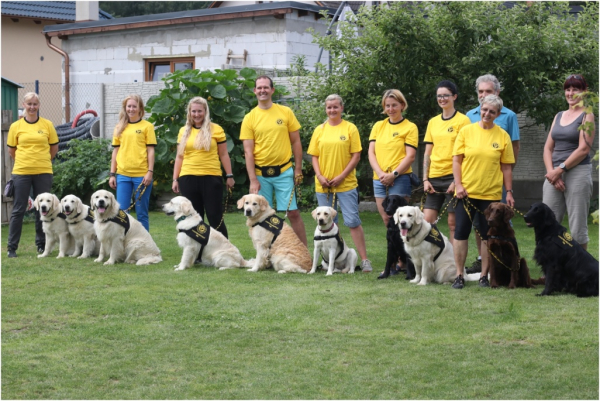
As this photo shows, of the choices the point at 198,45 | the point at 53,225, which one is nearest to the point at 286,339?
the point at 53,225

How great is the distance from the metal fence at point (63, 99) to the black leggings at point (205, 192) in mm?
8069

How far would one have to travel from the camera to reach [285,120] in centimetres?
825

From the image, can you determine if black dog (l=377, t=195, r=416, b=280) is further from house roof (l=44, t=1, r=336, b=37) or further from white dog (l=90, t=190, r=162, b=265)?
house roof (l=44, t=1, r=336, b=37)

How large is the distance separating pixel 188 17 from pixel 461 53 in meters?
9.17

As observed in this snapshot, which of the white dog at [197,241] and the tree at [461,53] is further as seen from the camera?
the tree at [461,53]

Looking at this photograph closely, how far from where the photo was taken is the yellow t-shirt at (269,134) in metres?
8.16

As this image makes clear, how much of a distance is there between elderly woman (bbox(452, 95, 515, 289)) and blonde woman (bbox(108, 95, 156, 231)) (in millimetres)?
3768

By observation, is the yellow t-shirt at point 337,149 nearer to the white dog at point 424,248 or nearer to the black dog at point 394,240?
the black dog at point 394,240

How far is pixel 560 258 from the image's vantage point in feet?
21.7

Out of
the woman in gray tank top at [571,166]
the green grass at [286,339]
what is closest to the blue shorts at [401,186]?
the green grass at [286,339]

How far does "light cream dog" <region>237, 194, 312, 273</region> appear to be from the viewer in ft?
26.5

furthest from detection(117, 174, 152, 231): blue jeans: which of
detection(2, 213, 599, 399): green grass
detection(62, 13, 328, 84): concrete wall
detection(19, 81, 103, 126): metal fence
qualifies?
detection(62, 13, 328, 84): concrete wall

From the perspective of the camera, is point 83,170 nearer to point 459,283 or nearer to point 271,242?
point 271,242

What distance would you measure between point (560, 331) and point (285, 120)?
152 inches
